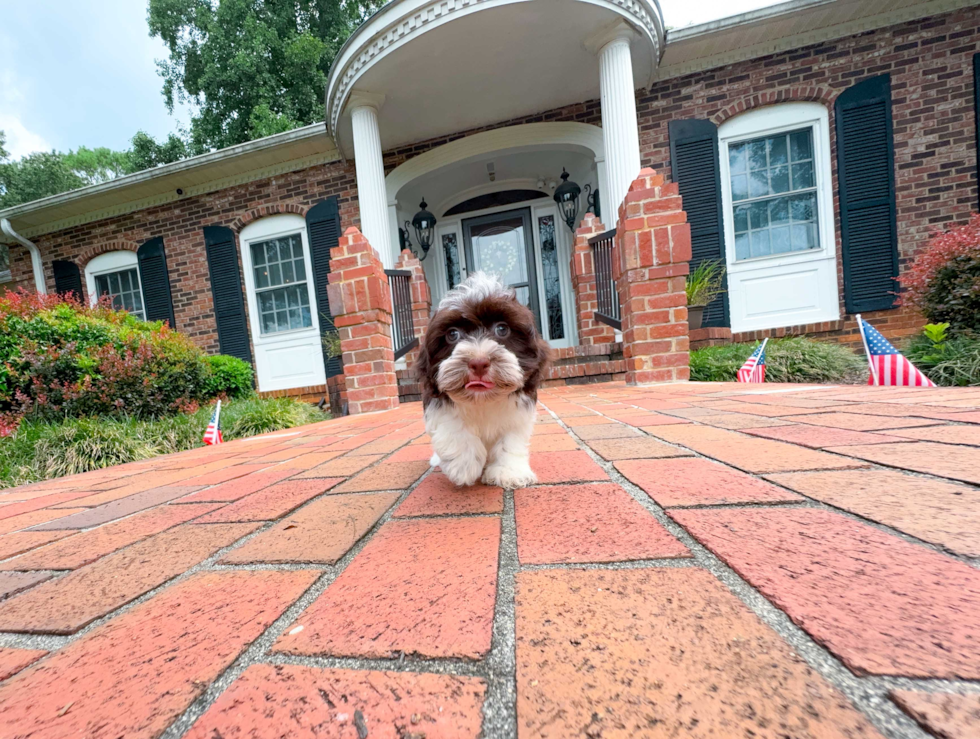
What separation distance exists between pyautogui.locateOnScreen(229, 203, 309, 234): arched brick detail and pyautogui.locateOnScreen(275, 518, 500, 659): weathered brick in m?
8.66

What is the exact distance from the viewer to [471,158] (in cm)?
741

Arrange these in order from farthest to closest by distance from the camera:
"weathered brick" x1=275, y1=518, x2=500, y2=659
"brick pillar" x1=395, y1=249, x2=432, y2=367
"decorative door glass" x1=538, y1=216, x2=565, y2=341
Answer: "decorative door glass" x1=538, y1=216, x2=565, y2=341, "brick pillar" x1=395, y1=249, x2=432, y2=367, "weathered brick" x1=275, y1=518, x2=500, y2=659

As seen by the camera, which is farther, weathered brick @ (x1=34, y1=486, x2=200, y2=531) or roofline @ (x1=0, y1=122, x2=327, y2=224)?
roofline @ (x1=0, y1=122, x2=327, y2=224)

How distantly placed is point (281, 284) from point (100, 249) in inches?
174

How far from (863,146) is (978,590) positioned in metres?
8.36

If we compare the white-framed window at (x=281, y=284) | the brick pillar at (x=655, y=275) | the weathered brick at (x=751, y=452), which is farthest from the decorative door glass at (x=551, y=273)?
the weathered brick at (x=751, y=452)

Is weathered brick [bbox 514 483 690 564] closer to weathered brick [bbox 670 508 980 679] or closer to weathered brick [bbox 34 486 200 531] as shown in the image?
weathered brick [bbox 670 508 980 679]

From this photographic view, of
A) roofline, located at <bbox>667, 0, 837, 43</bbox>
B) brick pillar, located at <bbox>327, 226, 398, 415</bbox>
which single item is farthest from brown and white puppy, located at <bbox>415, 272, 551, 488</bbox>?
roofline, located at <bbox>667, 0, 837, 43</bbox>

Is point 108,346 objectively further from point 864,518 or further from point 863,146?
point 863,146

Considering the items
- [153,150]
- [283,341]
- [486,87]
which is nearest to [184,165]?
[283,341]

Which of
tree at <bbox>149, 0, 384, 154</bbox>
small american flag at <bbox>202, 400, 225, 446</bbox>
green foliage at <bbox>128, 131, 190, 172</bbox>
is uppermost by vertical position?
tree at <bbox>149, 0, 384, 154</bbox>

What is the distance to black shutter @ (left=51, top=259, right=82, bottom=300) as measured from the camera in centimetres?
917

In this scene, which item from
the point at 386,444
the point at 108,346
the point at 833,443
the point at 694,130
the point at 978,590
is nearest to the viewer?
the point at 978,590

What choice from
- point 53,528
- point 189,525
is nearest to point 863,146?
point 189,525
